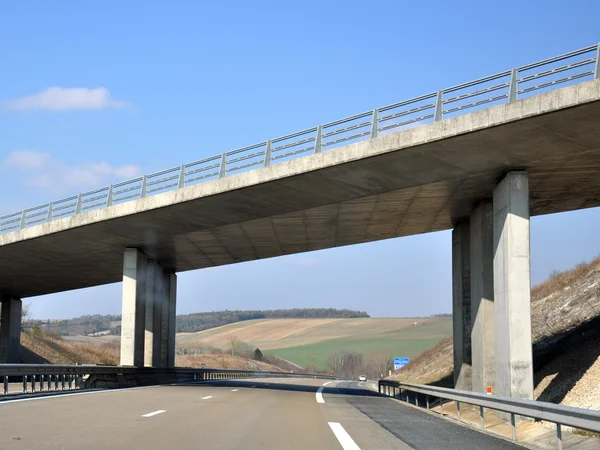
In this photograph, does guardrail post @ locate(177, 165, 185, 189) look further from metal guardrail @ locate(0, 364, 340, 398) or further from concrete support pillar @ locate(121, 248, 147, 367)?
concrete support pillar @ locate(121, 248, 147, 367)

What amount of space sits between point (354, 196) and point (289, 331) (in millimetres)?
127286

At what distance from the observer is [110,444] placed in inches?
410

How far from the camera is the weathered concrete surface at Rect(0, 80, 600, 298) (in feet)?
74.9

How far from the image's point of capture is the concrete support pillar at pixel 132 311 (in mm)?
41875

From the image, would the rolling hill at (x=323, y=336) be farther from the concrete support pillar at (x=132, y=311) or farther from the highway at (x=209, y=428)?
the highway at (x=209, y=428)

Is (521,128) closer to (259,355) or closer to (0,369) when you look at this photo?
(0,369)

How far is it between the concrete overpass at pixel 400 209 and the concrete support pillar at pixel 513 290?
0.04 meters

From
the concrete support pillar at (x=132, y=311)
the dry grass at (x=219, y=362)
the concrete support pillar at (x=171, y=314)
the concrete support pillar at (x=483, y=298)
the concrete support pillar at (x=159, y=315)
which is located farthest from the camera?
the dry grass at (x=219, y=362)

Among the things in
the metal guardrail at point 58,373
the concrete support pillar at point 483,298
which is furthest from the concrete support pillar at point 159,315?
the concrete support pillar at point 483,298

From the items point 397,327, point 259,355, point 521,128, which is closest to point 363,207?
point 521,128

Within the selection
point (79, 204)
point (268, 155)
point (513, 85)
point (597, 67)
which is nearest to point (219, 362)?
point (79, 204)

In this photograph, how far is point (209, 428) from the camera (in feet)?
43.3

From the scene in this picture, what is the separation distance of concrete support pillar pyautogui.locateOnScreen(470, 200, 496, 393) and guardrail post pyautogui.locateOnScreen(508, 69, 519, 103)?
9654 mm

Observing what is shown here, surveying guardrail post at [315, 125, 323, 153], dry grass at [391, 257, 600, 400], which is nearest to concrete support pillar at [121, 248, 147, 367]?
guardrail post at [315, 125, 323, 153]
